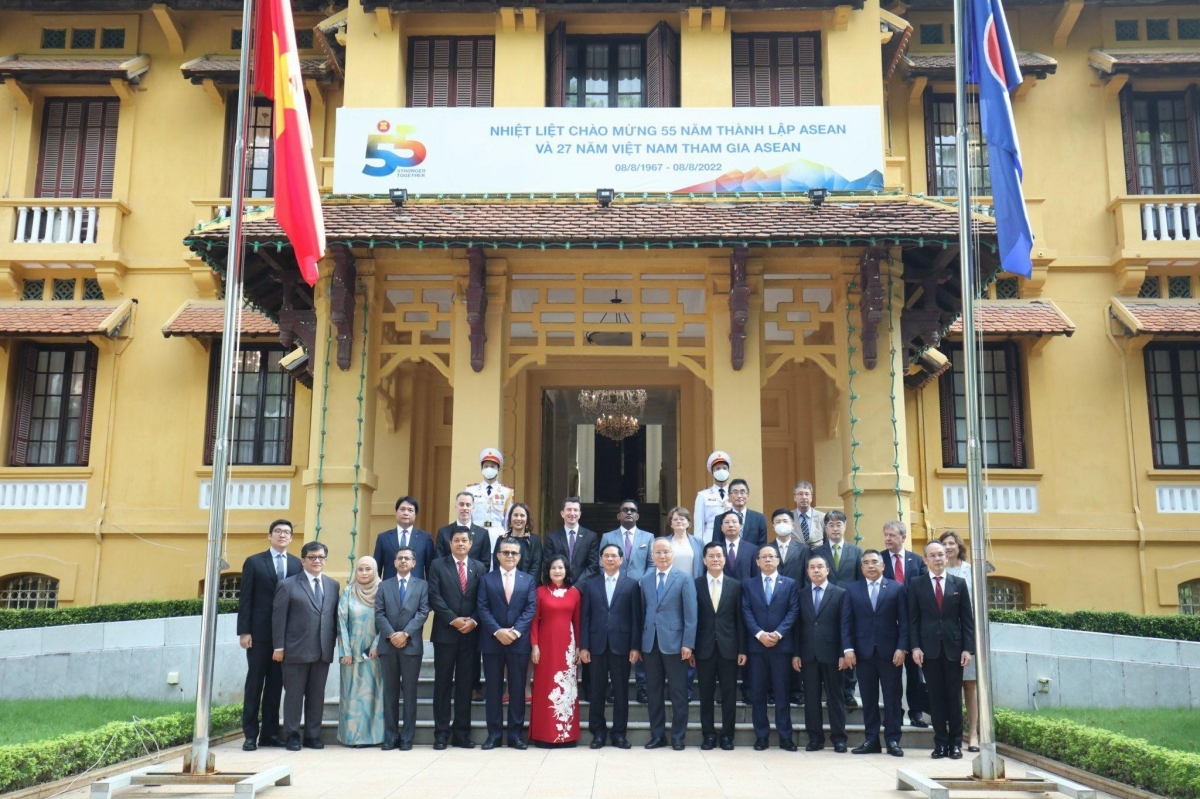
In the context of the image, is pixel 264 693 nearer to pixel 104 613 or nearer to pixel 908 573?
pixel 908 573

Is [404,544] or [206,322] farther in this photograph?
[206,322]

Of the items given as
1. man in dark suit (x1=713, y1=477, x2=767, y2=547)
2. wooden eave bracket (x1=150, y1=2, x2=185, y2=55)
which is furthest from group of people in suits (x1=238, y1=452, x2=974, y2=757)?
wooden eave bracket (x1=150, y1=2, x2=185, y2=55)

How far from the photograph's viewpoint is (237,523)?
56.5 feet

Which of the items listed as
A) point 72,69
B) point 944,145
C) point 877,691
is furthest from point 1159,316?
point 72,69

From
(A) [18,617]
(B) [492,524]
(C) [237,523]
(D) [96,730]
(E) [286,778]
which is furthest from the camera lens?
(C) [237,523]

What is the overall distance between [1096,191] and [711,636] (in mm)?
12432

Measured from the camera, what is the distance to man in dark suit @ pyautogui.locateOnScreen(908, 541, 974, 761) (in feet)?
29.6

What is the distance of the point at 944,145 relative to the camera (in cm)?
1844

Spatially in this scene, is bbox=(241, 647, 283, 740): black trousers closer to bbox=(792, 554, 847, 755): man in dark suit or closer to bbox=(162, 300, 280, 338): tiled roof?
bbox=(792, 554, 847, 755): man in dark suit

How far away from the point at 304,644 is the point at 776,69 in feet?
35.0

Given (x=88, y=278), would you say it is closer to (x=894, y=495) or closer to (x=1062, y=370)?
(x=894, y=495)

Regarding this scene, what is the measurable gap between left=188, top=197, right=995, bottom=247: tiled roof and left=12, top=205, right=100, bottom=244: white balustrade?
7.15 meters

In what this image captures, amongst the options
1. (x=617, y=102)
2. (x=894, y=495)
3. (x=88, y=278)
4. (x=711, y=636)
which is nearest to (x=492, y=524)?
(x=711, y=636)

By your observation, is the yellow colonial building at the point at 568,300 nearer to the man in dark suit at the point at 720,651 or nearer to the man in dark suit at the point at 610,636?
the man in dark suit at the point at 610,636
